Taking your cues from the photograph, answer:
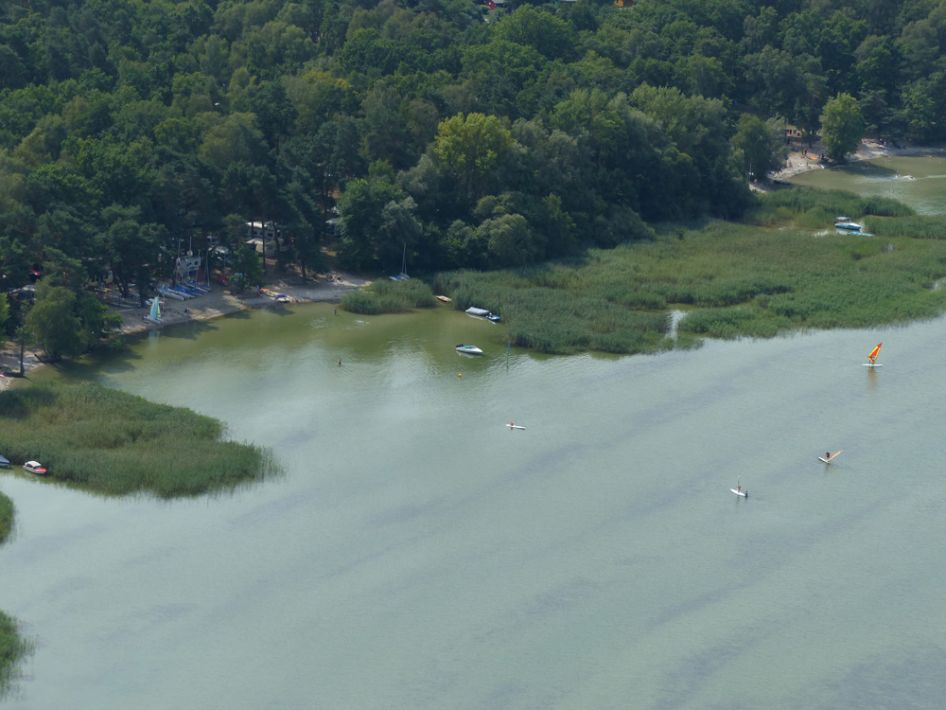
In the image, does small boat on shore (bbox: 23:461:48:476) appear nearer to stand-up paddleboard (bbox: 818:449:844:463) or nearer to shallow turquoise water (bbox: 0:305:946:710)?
shallow turquoise water (bbox: 0:305:946:710)

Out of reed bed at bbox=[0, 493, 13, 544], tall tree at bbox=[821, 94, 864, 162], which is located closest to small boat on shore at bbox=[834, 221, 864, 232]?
tall tree at bbox=[821, 94, 864, 162]

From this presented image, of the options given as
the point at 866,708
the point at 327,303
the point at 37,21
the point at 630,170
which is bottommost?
→ the point at 866,708

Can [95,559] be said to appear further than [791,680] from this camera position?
Yes

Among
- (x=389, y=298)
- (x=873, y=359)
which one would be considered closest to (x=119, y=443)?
(x=389, y=298)

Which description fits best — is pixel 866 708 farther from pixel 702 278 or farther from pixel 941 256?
pixel 941 256

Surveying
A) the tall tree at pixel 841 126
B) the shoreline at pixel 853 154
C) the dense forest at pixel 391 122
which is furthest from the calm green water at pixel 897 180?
the dense forest at pixel 391 122

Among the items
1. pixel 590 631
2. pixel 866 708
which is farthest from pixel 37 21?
pixel 866 708
